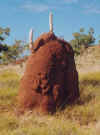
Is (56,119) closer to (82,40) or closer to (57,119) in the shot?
(57,119)

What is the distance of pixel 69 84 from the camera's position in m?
7.17

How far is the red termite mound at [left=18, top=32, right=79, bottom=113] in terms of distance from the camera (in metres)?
6.73

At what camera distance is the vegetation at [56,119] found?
4496mm

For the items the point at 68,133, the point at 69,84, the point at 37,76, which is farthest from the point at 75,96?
the point at 68,133

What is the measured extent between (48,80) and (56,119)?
53.4 inches

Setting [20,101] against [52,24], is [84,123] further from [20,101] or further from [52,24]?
[52,24]

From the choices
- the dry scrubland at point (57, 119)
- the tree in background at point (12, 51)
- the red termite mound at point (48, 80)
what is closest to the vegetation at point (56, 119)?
the dry scrubland at point (57, 119)

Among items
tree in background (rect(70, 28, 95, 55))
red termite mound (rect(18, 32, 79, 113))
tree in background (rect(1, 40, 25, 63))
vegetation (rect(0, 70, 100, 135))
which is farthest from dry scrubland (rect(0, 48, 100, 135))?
tree in background (rect(70, 28, 95, 55))

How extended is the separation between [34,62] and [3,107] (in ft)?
6.32

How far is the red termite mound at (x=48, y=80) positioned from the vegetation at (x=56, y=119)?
0.31 metres

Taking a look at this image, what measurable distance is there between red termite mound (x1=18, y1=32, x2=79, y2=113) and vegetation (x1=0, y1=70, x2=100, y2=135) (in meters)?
0.31

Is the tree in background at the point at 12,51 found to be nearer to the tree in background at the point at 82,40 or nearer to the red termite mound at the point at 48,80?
the red termite mound at the point at 48,80

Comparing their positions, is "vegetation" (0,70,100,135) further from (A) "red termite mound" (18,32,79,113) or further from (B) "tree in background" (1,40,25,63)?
(B) "tree in background" (1,40,25,63)

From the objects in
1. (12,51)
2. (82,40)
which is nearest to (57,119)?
(12,51)
